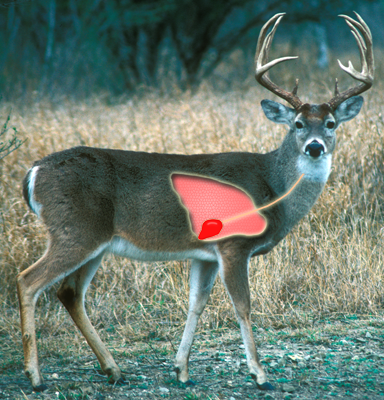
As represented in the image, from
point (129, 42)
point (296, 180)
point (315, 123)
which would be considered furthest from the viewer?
point (129, 42)

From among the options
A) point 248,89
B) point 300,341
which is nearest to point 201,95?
point 248,89

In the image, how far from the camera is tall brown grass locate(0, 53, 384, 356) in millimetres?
5211

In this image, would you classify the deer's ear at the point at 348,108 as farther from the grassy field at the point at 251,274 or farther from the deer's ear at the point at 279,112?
the grassy field at the point at 251,274

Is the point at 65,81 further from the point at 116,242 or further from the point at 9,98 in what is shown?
the point at 116,242

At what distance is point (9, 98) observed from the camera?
12.3m

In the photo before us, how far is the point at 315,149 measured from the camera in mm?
4133

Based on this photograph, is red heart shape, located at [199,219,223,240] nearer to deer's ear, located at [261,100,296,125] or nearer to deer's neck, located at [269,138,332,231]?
deer's neck, located at [269,138,332,231]

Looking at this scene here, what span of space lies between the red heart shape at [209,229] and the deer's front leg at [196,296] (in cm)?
32

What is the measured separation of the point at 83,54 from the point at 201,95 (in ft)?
16.7

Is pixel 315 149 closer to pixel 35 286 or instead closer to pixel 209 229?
pixel 209 229
